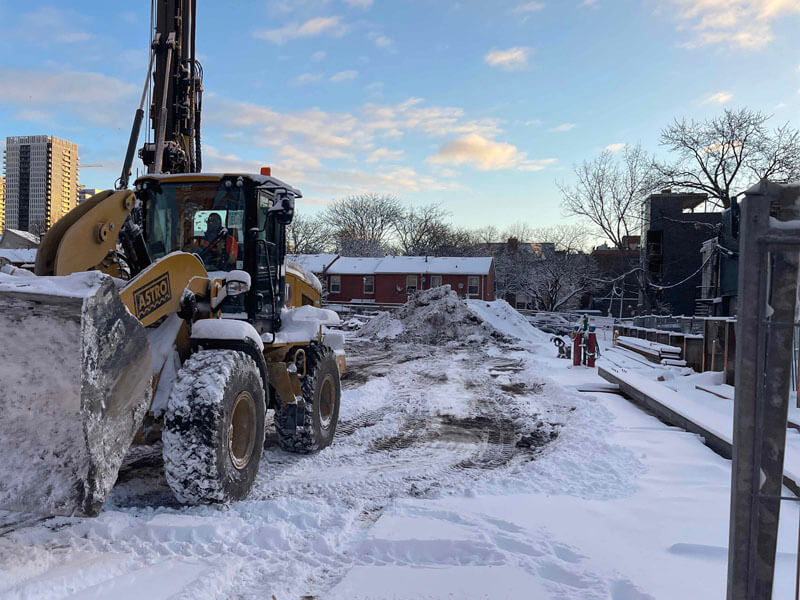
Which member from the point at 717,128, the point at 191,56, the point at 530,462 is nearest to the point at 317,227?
the point at 717,128

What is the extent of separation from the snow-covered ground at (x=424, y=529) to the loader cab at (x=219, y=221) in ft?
6.53

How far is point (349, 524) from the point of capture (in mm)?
4246

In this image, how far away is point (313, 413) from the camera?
6281 millimetres

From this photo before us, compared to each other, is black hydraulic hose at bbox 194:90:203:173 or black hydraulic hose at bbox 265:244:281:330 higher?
black hydraulic hose at bbox 194:90:203:173

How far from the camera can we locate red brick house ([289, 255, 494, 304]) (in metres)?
49.2

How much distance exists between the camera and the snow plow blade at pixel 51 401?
10.6ft

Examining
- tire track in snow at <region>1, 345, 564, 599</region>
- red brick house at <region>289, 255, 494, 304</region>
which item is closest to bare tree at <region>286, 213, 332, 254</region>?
red brick house at <region>289, 255, 494, 304</region>

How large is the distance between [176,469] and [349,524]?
4.37 ft

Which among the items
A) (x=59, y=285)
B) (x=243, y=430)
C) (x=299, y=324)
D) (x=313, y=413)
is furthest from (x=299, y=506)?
(x=299, y=324)

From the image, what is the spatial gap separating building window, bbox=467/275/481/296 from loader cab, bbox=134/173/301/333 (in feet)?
143

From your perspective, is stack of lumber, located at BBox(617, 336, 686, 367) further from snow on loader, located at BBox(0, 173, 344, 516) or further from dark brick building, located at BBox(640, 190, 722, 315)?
dark brick building, located at BBox(640, 190, 722, 315)

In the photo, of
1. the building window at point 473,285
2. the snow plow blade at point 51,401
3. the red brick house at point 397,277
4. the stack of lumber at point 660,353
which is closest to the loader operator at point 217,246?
the snow plow blade at point 51,401

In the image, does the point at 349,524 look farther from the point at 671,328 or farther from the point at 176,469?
the point at 671,328

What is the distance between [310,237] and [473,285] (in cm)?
2288
